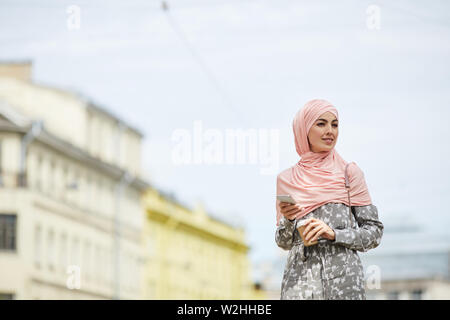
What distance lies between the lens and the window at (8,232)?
40.8 m

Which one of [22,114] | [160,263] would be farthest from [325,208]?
[160,263]

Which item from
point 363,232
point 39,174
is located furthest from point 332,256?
point 39,174

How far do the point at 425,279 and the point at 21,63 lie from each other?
45.4 m

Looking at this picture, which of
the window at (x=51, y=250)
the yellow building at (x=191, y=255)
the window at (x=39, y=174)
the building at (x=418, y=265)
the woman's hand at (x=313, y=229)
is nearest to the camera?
the woman's hand at (x=313, y=229)

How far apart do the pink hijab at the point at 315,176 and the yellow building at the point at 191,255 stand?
50262mm

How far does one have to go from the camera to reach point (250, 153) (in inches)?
221

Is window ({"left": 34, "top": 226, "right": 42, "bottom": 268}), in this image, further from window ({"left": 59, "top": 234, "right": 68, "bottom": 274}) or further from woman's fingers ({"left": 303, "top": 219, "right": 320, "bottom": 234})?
woman's fingers ({"left": 303, "top": 219, "right": 320, "bottom": 234})

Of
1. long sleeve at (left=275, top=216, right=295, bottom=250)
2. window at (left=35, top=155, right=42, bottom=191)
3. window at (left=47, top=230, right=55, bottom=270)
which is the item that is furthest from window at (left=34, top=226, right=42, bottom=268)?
long sleeve at (left=275, top=216, right=295, bottom=250)

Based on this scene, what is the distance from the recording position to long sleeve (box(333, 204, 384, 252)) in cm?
381

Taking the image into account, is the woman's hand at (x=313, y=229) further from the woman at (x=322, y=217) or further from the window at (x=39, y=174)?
the window at (x=39, y=174)

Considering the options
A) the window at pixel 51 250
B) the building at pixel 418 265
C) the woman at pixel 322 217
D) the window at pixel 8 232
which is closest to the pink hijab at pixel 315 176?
the woman at pixel 322 217

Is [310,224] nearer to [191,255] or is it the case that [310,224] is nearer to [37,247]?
[37,247]

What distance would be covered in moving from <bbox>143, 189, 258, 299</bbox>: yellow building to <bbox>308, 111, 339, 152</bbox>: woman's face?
50293 millimetres
